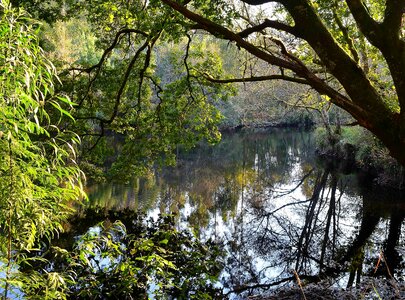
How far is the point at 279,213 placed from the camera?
14.3 m

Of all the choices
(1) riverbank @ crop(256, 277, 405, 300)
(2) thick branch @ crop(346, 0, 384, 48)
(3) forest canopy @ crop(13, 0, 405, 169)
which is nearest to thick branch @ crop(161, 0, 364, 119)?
(3) forest canopy @ crop(13, 0, 405, 169)

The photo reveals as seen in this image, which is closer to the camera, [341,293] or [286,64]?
[286,64]

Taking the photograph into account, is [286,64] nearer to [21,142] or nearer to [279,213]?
[21,142]

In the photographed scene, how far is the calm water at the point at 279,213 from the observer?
9.07 m

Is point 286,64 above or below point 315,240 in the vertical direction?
above

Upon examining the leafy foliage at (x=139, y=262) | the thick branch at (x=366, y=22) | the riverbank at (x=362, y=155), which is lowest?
the leafy foliage at (x=139, y=262)

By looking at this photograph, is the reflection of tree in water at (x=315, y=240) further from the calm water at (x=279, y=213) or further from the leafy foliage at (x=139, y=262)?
the leafy foliage at (x=139, y=262)

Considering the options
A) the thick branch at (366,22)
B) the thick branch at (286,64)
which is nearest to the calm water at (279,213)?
the thick branch at (286,64)

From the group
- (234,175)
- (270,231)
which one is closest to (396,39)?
(270,231)

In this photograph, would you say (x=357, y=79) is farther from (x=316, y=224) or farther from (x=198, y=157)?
(x=198, y=157)

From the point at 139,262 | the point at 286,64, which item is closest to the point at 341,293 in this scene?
the point at 286,64

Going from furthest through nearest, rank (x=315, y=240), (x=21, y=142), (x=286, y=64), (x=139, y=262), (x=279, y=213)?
(x=279, y=213) → (x=315, y=240) → (x=139, y=262) → (x=286, y=64) → (x=21, y=142)

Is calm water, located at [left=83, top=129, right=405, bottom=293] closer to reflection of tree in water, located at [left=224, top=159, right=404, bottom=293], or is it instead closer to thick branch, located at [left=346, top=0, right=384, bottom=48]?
reflection of tree in water, located at [left=224, top=159, right=404, bottom=293]

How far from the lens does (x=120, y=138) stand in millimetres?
36188
